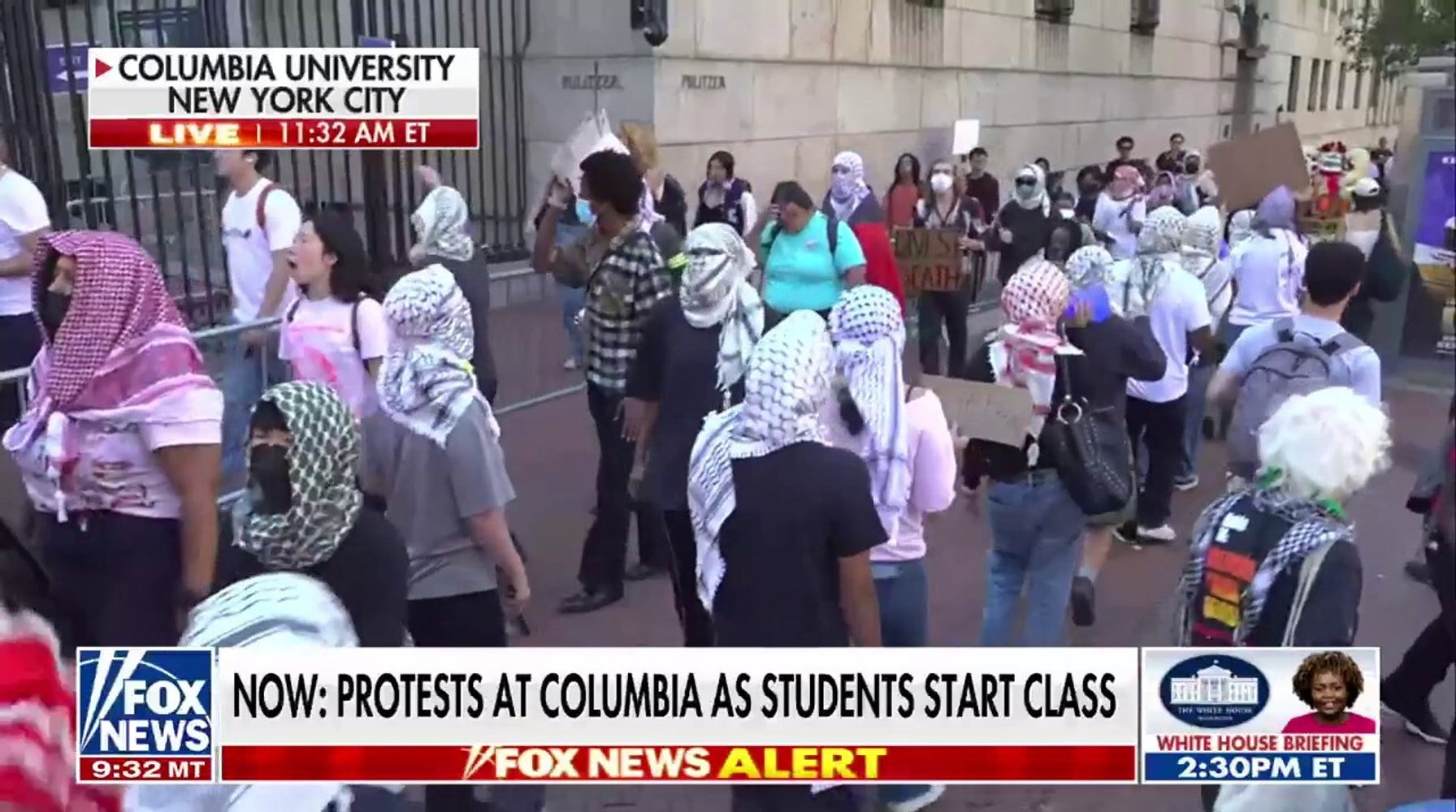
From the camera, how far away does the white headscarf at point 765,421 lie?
293 cm

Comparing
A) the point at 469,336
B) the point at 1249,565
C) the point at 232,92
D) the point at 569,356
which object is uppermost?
the point at 232,92

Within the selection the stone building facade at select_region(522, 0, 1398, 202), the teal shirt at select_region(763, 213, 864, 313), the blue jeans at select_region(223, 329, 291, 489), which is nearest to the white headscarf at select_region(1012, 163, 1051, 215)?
the stone building facade at select_region(522, 0, 1398, 202)

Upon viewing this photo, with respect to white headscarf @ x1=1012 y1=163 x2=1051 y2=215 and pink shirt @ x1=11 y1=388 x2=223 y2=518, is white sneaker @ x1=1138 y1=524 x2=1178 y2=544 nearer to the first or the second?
white headscarf @ x1=1012 y1=163 x2=1051 y2=215

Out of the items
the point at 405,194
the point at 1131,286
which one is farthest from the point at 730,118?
the point at 1131,286

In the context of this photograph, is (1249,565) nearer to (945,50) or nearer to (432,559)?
(432,559)

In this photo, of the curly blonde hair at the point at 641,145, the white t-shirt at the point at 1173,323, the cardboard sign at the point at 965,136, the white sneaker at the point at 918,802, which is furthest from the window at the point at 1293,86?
the white sneaker at the point at 918,802

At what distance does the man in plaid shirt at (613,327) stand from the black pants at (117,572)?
1847 mm

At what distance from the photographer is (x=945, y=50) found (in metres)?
16.2

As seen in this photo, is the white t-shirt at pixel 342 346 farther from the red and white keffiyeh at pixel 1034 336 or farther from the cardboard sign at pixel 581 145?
the cardboard sign at pixel 581 145

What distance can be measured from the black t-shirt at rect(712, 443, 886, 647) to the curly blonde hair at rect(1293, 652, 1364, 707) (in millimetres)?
911

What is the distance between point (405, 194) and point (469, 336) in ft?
24.5

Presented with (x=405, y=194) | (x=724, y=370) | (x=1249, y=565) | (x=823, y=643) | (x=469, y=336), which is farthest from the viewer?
(x=405, y=194)

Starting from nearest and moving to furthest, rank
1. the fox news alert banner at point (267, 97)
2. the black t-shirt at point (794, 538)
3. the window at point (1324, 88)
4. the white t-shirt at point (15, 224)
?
the black t-shirt at point (794, 538)
the fox news alert banner at point (267, 97)
the white t-shirt at point (15, 224)
the window at point (1324, 88)

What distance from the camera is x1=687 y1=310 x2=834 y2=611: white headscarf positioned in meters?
2.93
